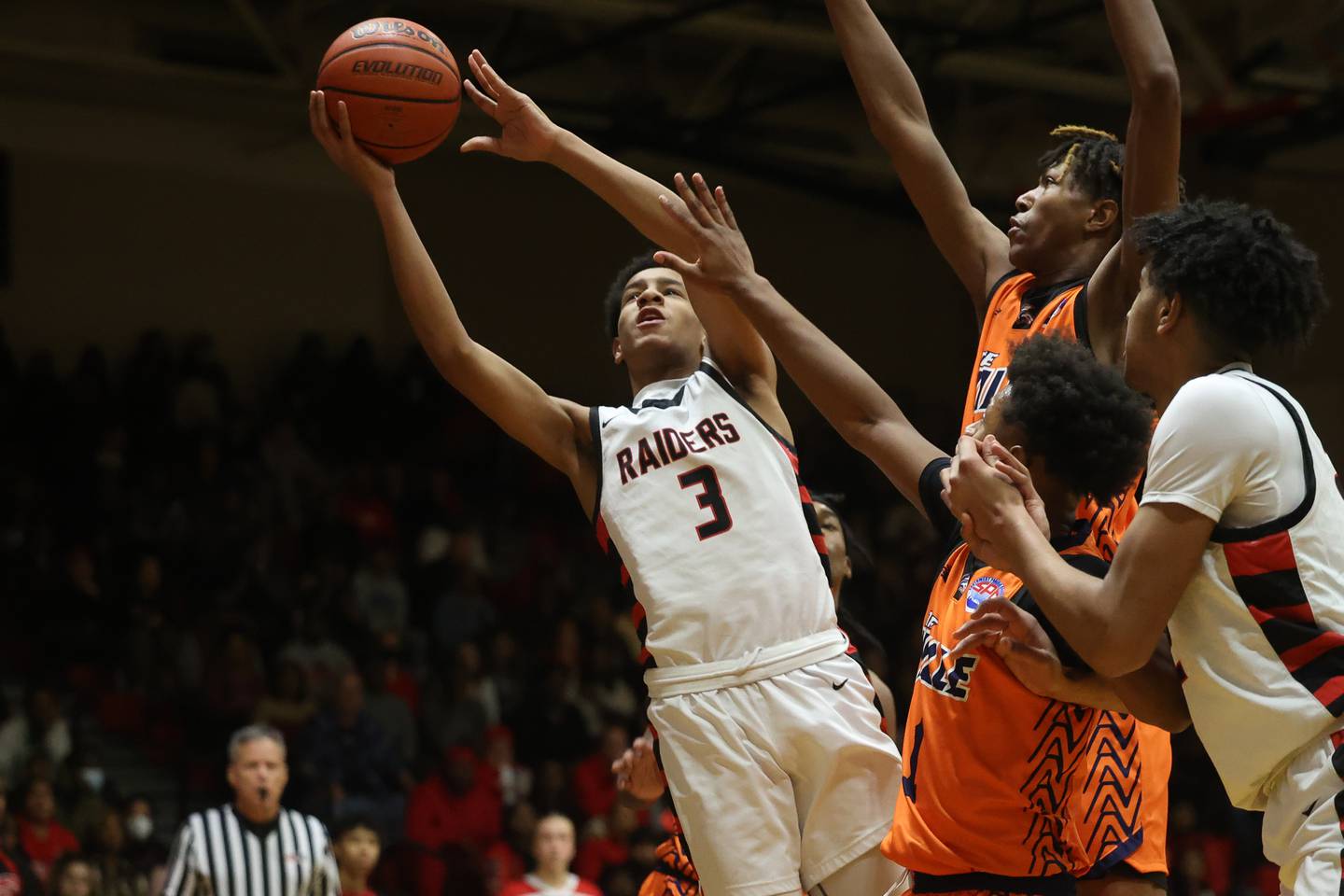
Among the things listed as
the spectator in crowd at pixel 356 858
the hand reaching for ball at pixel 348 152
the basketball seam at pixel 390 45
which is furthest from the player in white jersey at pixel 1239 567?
the spectator in crowd at pixel 356 858

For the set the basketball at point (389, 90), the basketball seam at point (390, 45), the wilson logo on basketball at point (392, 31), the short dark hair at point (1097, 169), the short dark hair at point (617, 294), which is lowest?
the short dark hair at point (1097, 169)

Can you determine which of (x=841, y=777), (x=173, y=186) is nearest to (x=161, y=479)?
(x=173, y=186)

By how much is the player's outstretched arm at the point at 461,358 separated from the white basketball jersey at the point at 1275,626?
184 centimetres

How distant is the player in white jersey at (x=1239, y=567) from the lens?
2.69 metres

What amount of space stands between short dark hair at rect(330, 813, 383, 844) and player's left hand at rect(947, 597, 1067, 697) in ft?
22.4

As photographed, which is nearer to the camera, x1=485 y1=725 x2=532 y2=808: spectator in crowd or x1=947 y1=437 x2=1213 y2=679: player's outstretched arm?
x1=947 y1=437 x2=1213 y2=679: player's outstretched arm

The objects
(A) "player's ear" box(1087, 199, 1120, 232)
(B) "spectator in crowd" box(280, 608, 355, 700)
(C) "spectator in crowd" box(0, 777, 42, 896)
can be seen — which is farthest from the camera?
(B) "spectator in crowd" box(280, 608, 355, 700)

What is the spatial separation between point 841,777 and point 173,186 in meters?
12.3

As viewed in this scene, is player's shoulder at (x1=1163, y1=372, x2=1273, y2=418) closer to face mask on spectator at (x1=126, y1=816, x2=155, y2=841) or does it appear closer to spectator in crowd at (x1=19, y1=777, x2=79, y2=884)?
spectator in crowd at (x1=19, y1=777, x2=79, y2=884)

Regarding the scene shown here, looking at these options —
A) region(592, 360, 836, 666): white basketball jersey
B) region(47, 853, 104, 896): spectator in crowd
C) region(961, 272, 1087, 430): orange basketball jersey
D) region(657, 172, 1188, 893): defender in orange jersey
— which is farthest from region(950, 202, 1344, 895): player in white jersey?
region(47, 853, 104, 896): spectator in crowd

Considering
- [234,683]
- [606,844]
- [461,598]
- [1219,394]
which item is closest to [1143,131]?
[1219,394]

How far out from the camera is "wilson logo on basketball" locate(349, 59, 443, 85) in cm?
441

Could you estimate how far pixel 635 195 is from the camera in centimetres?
430

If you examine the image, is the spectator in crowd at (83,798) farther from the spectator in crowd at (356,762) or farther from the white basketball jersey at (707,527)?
the white basketball jersey at (707,527)
